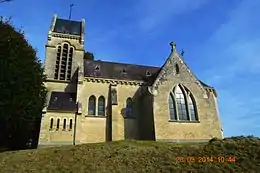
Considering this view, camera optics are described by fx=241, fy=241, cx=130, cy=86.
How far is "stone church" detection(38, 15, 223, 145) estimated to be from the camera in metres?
25.2

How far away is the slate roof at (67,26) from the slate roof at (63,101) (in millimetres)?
11362

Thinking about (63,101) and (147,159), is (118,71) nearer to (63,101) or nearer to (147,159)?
(63,101)

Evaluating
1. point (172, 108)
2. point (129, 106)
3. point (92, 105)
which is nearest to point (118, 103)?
point (129, 106)

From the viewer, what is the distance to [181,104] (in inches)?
1074

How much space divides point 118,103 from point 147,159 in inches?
624

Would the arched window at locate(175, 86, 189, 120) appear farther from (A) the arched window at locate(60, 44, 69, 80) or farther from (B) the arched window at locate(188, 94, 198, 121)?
(A) the arched window at locate(60, 44, 69, 80)

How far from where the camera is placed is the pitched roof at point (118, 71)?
31.9 m

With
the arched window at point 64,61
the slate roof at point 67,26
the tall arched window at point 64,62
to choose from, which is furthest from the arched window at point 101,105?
the slate roof at point 67,26

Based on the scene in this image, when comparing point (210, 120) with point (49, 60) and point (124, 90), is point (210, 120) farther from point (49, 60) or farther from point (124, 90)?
point (49, 60)

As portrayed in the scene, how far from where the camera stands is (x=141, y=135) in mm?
28297

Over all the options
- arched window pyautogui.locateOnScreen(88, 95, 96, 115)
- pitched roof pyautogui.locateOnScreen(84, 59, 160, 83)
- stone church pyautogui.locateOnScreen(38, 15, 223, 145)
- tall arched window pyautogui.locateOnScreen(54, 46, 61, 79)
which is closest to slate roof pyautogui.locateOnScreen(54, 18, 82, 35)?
stone church pyautogui.locateOnScreen(38, 15, 223, 145)

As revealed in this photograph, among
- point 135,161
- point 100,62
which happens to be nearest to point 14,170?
point 135,161

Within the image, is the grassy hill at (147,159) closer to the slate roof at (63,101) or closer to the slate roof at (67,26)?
the slate roof at (63,101)
